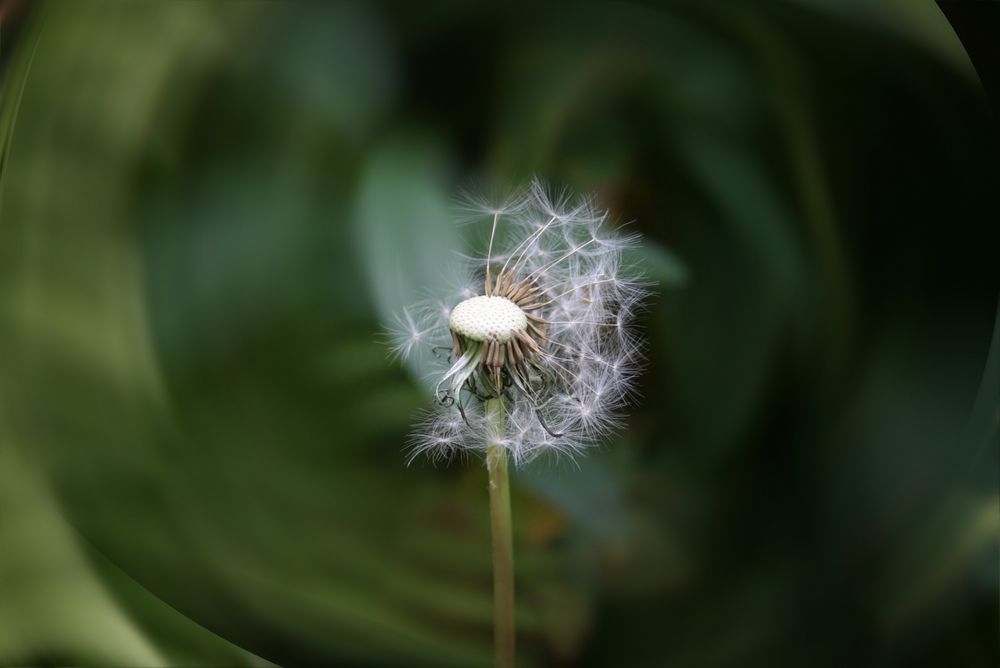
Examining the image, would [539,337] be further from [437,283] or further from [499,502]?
[437,283]

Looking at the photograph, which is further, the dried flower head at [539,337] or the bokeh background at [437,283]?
the bokeh background at [437,283]

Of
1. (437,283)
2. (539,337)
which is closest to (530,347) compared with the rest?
(539,337)

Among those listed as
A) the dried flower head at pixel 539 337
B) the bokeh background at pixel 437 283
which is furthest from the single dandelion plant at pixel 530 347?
the bokeh background at pixel 437 283

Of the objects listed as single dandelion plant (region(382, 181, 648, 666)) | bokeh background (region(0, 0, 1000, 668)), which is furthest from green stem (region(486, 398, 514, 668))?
bokeh background (region(0, 0, 1000, 668))

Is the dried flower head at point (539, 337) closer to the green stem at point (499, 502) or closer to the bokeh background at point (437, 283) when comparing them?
the green stem at point (499, 502)

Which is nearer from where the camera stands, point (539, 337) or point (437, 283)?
point (539, 337)
